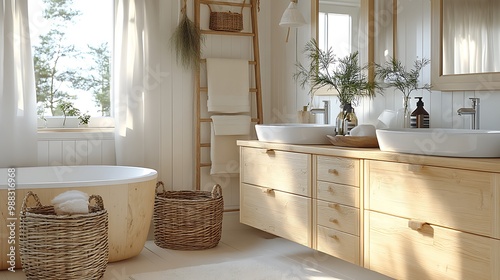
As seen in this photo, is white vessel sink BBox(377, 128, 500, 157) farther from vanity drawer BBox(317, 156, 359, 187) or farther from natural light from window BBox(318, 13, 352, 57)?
natural light from window BBox(318, 13, 352, 57)

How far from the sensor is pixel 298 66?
16.1 ft

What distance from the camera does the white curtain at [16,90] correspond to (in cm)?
430

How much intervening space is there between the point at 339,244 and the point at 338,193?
28 cm

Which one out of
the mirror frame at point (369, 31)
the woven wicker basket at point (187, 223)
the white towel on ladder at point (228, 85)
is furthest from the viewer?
the white towel on ladder at point (228, 85)

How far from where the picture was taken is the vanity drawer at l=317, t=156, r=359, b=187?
334 cm

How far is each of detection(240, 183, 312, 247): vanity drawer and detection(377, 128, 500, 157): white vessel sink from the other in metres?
0.88

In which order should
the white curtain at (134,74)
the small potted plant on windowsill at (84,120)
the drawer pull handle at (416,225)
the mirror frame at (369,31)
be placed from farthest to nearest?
the small potted plant on windowsill at (84,120), the white curtain at (134,74), the mirror frame at (369,31), the drawer pull handle at (416,225)

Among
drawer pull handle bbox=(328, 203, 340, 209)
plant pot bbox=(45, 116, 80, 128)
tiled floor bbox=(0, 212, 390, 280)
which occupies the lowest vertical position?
tiled floor bbox=(0, 212, 390, 280)

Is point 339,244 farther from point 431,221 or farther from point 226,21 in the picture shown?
point 226,21

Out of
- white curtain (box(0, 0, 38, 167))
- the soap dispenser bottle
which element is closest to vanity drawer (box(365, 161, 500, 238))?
the soap dispenser bottle

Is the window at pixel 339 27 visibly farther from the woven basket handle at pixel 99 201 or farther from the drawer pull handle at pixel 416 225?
the woven basket handle at pixel 99 201

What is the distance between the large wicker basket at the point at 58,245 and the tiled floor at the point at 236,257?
0.25m

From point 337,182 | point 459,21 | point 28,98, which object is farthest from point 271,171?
point 28,98

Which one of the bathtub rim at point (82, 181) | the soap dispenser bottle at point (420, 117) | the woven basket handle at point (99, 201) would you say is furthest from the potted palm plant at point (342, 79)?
the woven basket handle at point (99, 201)
